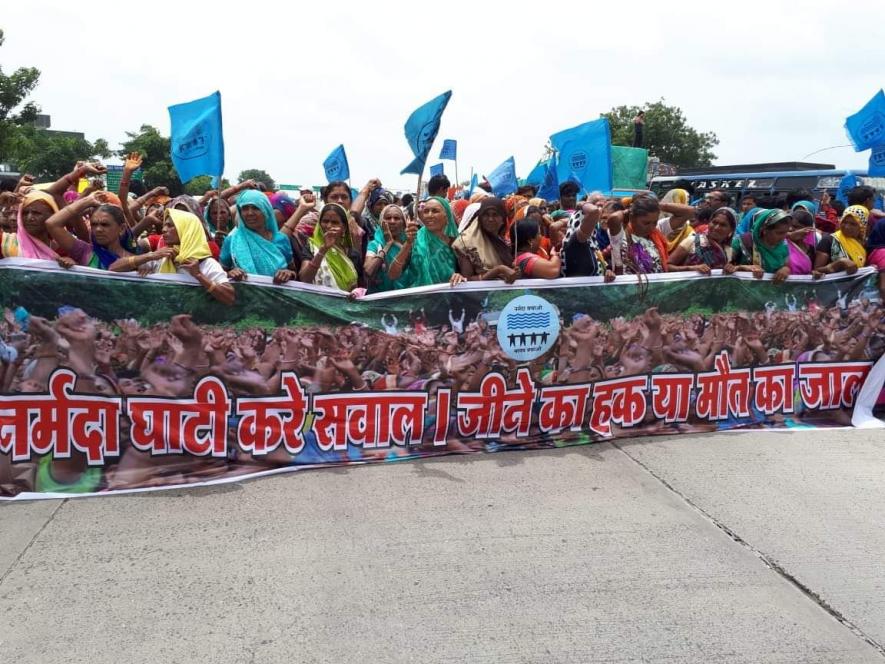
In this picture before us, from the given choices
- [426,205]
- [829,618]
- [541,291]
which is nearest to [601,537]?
[829,618]

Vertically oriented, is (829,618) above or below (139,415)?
below

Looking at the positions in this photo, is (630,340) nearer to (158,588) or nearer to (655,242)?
(655,242)

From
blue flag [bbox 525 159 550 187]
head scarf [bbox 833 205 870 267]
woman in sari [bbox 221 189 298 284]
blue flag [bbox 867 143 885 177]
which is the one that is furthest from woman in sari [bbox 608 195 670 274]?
blue flag [bbox 525 159 550 187]

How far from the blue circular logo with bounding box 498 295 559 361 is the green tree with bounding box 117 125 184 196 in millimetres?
45841

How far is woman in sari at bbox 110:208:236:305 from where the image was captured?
4188 mm

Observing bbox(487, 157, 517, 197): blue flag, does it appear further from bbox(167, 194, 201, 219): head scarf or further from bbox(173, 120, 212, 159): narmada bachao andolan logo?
bbox(167, 194, 201, 219): head scarf

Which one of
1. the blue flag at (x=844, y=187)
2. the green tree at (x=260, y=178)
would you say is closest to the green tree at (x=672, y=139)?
the green tree at (x=260, y=178)

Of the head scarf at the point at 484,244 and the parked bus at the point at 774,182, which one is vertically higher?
the parked bus at the point at 774,182

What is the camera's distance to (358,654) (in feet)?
8.93

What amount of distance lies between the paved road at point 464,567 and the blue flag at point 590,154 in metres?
2.83

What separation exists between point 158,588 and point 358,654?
0.98 m

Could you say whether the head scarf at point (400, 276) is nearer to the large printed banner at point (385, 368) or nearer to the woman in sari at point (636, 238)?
the large printed banner at point (385, 368)

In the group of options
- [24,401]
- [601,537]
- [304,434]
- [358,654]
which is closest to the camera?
[358,654]

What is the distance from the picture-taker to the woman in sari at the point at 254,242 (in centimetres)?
452
